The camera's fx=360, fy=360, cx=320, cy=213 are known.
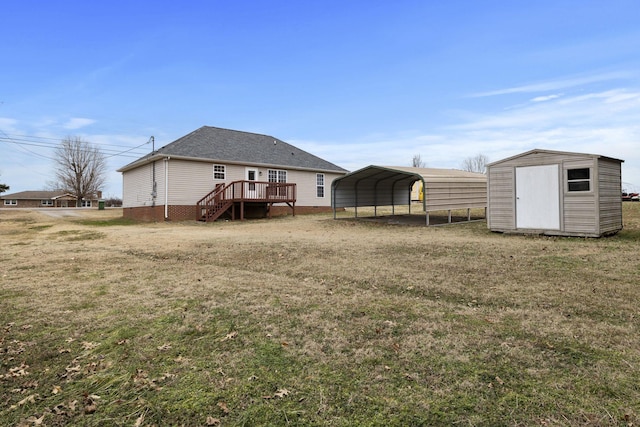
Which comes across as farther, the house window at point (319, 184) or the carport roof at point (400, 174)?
the house window at point (319, 184)

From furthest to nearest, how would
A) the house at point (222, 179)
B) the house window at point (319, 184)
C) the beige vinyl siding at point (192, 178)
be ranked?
the house window at point (319, 184)
the house at point (222, 179)
the beige vinyl siding at point (192, 178)

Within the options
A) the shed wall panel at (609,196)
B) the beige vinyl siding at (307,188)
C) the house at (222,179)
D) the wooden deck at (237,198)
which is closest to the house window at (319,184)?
the house at (222,179)

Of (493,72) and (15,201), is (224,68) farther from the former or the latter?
(15,201)

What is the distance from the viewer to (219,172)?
22406mm

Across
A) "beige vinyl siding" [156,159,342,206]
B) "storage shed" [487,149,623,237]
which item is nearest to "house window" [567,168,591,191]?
Answer: "storage shed" [487,149,623,237]

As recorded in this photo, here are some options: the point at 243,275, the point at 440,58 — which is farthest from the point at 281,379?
the point at 440,58

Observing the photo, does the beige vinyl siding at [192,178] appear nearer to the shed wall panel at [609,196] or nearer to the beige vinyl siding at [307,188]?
the beige vinyl siding at [307,188]

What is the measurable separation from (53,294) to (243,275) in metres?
2.90

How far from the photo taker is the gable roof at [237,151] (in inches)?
847

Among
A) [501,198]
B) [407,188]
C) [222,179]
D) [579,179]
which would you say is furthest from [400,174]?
[222,179]

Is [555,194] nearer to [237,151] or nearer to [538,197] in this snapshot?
[538,197]

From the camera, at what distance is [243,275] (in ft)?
22.1

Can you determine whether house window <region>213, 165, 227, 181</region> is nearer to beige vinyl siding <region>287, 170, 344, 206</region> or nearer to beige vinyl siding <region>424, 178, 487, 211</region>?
beige vinyl siding <region>287, 170, 344, 206</region>

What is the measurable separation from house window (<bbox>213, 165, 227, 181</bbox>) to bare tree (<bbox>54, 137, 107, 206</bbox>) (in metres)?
Result: 46.0
